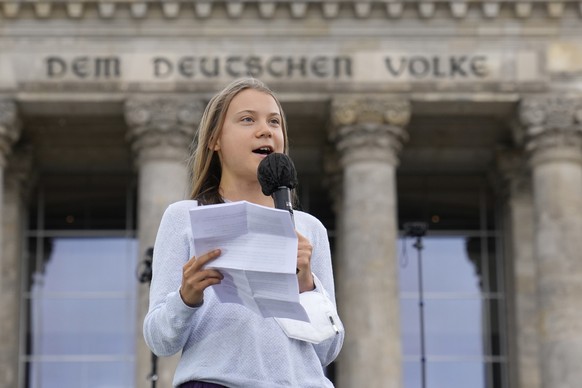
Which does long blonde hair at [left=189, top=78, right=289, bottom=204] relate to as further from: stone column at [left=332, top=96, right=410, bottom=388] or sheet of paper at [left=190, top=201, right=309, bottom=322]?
stone column at [left=332, top=96, right=410, bottom=388]

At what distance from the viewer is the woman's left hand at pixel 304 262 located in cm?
514

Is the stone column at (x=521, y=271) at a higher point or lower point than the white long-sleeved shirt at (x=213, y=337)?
higher

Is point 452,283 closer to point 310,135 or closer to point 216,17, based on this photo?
point 310,135

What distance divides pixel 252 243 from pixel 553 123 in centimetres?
2500

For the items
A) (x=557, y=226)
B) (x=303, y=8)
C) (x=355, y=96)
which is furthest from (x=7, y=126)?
(x=557, y=226)

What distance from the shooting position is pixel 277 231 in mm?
4973

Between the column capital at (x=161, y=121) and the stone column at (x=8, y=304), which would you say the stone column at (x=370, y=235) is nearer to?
the column capital at (x=161, y=121)

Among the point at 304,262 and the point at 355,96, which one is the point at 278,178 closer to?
the point at 304,262

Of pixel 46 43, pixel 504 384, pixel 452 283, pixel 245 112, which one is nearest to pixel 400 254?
pixel 452 283

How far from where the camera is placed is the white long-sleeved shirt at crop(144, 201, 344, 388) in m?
5.11

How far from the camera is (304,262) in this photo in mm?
5141

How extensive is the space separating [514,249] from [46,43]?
1050 cm

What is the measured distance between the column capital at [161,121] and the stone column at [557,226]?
6.34 meters

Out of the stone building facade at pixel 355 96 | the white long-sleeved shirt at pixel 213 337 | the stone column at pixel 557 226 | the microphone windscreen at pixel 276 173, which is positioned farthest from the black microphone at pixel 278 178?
the stone column at pixel 557 226
